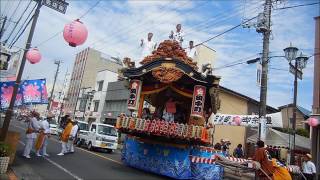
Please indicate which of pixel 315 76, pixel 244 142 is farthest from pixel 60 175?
pixel 244 142

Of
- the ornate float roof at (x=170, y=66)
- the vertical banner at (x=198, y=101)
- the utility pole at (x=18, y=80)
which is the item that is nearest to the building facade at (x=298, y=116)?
the vertical banner at (x=198, y=101)

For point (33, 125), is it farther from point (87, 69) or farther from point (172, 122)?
point (87, 69)

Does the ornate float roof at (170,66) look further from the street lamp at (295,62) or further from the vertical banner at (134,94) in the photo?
the street lamp at (295,62)

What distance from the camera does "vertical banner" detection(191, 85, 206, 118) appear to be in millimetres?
14078

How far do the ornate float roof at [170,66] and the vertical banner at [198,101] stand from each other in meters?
0.31

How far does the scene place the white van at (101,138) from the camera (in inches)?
952

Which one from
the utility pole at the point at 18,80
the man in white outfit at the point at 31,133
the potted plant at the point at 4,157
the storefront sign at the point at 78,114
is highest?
the storefront sign at the point at 78,114

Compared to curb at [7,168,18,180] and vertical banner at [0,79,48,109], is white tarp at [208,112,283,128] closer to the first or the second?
vertical banner at [0,79,48,109]

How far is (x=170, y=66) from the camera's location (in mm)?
14453

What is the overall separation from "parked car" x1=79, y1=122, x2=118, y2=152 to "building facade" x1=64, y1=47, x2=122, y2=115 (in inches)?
1955

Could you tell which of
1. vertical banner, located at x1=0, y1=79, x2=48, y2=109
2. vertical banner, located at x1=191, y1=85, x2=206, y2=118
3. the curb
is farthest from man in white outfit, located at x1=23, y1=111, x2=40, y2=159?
vertical banner, located at x1=191, y1=85, x2=206, y2=118

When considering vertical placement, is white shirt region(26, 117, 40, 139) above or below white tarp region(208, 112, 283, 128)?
below

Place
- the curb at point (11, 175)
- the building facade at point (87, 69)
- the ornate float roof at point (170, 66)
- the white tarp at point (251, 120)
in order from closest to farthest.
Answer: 1. the curb at point (11, 175)
2. the ornate float roof at point (170, 66)
3. the white tarp at point (251, 120)
4. the building facade at point (87, 69)

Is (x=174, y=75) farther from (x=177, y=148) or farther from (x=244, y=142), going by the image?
(x=244, y=142)
